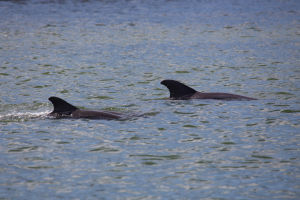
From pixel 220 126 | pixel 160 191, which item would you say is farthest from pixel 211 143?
pixel 160 191

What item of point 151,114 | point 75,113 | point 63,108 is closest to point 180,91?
point 151,114

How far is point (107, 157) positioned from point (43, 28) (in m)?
27.6

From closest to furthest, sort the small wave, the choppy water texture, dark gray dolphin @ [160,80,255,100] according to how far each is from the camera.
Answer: the choppy water texture, the small wave, dark gray dolphin @ [160,80,255,100]

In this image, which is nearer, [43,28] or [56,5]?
[43,28]

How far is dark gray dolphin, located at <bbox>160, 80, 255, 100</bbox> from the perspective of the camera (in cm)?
1829

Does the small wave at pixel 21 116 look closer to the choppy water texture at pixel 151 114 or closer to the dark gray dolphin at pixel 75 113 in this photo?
the choppy water texture at pixel 151 114

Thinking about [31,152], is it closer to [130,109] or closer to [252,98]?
[130,109]

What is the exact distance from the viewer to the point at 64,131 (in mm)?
14711

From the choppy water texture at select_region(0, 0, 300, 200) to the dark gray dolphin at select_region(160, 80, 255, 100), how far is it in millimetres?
399

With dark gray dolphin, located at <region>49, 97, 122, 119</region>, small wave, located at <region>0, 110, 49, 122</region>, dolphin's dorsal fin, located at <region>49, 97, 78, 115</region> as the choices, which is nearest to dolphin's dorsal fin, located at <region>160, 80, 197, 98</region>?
dark gray dolphin, located at <region>49, 97, 122, 119</region>

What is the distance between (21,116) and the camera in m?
16.4

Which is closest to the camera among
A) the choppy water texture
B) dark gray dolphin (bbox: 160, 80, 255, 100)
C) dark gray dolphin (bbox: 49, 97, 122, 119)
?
the choppy water texture

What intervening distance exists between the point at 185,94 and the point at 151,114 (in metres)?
2.40

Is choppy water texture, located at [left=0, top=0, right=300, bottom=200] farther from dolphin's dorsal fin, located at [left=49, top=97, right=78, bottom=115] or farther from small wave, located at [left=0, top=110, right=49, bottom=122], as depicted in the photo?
dolphin's dorsal fin, located at [left=49, top=97, right=78, bottom=115]
